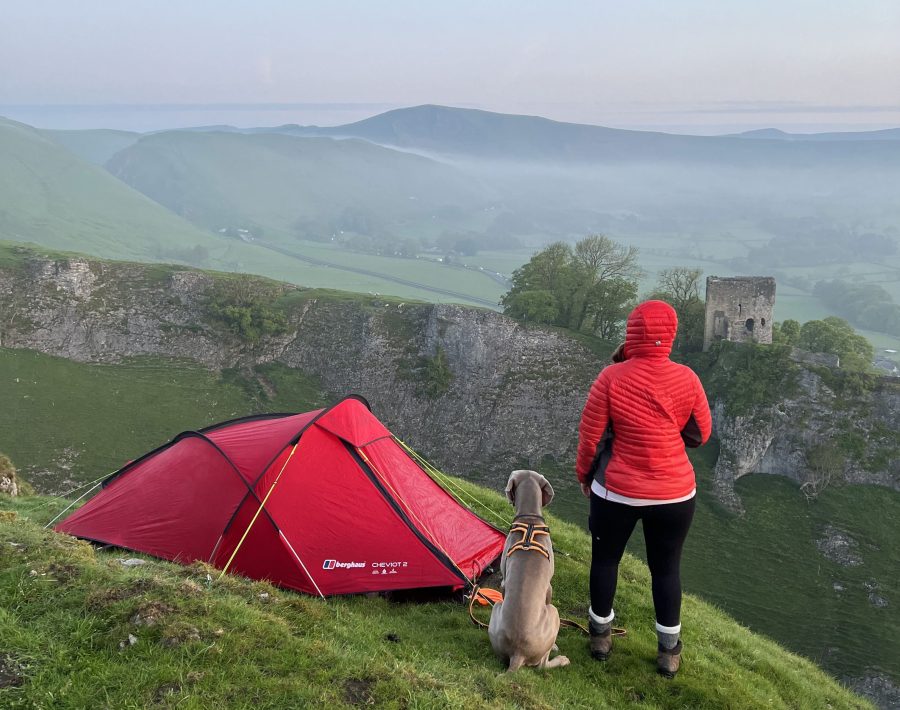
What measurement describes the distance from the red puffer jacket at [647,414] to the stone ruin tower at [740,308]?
132ft

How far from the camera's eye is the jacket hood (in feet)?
25.5

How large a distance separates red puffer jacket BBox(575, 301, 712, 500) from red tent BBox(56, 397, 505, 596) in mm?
4300

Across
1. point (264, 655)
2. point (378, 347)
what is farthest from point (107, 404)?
point (264, 655)

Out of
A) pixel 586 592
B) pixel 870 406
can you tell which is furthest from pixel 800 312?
pixel 586 592

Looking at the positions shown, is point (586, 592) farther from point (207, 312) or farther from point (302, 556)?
point (207, 312)

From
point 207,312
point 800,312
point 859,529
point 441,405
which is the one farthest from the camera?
point 800,312

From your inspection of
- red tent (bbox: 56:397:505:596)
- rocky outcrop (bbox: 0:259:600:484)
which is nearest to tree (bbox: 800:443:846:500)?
rocky outcrop (bbox: 0:259:600:484)

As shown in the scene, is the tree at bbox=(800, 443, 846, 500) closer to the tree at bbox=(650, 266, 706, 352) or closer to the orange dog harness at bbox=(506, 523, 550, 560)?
the tree at bbox=(650, 266, 706, 352)

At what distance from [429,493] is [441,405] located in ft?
108

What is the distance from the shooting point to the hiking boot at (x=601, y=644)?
27.7 feet

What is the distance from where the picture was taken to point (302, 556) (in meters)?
10.5

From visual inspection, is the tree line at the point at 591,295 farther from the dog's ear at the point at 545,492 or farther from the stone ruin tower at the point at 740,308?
the dog's ear at the point at 545,492

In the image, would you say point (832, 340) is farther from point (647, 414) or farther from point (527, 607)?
point (527, 607)

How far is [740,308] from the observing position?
4494 cm
